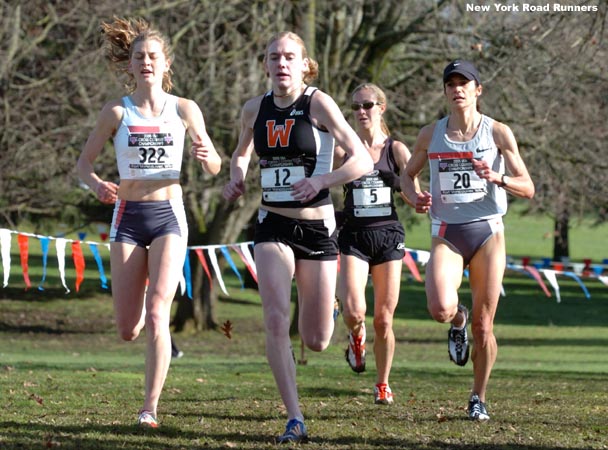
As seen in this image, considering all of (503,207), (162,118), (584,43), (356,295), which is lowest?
(356,295)

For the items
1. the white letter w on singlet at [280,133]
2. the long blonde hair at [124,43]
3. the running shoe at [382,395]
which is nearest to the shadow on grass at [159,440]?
the white letter w on singlet at [280,133]

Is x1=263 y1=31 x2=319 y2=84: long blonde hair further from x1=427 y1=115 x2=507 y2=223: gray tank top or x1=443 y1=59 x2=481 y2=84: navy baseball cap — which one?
x1=427 y1=115 x2=507 y2=223: gray tank top

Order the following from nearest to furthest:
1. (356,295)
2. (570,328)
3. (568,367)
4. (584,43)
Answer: (356,295) → (584,43) → (568,367) → (570,328)

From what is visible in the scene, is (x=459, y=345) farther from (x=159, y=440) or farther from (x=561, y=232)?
(x=561, y=232)

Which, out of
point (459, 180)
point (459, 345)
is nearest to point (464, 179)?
point (459, 180)

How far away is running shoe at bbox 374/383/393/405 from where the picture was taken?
9631mm

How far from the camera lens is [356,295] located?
9797 mm

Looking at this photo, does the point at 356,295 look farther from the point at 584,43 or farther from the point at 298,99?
the point at 584,43

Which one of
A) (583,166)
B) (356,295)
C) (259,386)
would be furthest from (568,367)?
(356,295)

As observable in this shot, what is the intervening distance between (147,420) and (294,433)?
1070 mm

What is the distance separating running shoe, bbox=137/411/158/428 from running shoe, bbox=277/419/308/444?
948 mm

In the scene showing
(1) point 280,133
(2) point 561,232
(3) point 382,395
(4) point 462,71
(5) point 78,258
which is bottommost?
(2) point 561,232

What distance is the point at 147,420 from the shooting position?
7.29 m

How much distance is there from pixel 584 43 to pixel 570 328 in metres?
20.5
